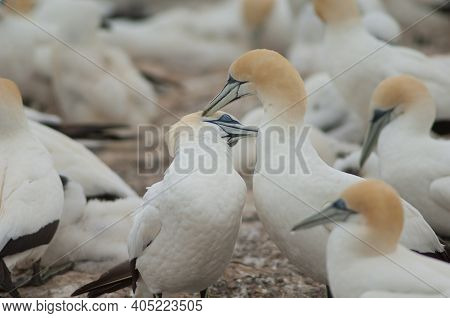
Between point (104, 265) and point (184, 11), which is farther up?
point (104, 265)

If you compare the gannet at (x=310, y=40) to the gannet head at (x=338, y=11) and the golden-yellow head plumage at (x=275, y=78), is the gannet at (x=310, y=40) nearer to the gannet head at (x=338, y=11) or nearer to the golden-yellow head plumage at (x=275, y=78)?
the gannet head at (x=338, y=11)

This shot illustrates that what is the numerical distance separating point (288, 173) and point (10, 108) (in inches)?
65.4

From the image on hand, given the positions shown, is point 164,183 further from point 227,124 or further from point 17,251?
point 17,251

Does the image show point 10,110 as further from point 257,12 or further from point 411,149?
point 257,12

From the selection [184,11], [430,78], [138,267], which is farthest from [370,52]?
[184,11]

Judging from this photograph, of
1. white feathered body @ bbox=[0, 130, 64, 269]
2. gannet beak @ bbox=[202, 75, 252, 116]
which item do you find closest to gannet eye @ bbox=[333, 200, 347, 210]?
gannet beak @ bbox=[202, 75, 252, 116]

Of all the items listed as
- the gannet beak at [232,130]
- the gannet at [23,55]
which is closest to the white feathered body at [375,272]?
the gannet beak at [232,130]

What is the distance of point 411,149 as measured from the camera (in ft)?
19.2

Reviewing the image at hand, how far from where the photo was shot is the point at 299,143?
4977 millimetres

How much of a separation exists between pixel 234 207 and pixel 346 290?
2.38 feet

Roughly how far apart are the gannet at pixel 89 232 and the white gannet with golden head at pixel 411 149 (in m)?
1.37

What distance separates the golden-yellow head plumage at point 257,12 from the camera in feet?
34.4

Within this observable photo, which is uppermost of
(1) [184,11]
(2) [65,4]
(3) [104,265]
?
(3) [104,265]

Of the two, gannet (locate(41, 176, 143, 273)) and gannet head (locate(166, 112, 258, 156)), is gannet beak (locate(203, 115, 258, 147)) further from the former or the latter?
gannet (locate(41, 176, 143, 273))
